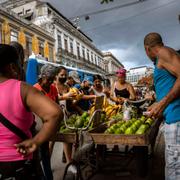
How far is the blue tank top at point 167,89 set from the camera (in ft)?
9.45

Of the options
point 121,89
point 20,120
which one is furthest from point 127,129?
point 121,89

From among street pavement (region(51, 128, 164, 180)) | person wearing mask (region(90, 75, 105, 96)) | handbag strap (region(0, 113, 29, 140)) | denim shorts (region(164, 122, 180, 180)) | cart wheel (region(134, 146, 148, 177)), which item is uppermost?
person wearing mask (region(90, 75, 105, 96))

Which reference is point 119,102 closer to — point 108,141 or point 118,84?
point 118,84

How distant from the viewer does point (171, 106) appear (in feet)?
9.51

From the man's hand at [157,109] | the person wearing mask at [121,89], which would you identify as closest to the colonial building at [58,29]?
the person wearing mask at [121,89]

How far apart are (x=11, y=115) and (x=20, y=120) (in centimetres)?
7

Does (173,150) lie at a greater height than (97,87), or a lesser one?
lesser

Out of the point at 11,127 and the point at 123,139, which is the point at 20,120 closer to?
the point at 11,127

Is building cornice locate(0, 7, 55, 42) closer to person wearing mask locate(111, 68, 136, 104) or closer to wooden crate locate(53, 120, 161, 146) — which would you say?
person wearing mask locate(111, 68, 136, 104)

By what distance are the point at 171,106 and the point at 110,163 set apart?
310 cm

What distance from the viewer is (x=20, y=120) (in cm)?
191

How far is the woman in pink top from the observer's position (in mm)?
1857

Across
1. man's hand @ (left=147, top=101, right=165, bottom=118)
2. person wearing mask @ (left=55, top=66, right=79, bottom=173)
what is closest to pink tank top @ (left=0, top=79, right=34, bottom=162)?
man's hand @ (left=147, top=101, right=165, bottom=118)

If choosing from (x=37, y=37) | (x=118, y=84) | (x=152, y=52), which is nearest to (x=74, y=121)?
(x=152, y=52)
